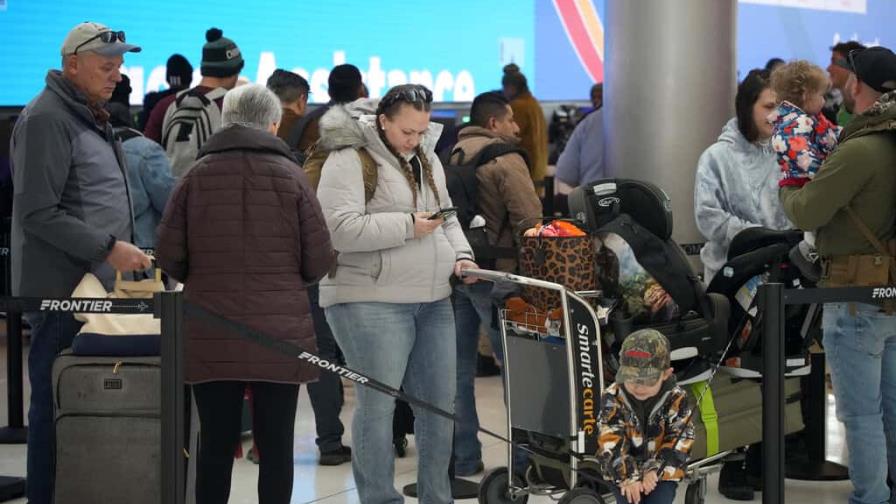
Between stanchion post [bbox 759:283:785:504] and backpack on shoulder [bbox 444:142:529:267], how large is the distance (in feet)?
4.62

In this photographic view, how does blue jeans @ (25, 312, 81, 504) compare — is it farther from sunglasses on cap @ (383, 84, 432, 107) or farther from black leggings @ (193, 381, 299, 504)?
sunglasses on cap @ (383, 84, 432, 107)

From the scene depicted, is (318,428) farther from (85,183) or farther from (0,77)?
(0,77)

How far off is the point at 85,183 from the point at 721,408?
2174 millimetres

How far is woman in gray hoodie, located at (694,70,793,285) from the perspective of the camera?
5336 millimetres

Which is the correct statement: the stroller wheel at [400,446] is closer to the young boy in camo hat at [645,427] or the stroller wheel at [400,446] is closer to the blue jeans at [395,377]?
the blue jeans at [395,377]

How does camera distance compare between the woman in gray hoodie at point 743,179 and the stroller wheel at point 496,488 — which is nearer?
the stroller wheel at point 496,488

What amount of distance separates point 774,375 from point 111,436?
209 cm

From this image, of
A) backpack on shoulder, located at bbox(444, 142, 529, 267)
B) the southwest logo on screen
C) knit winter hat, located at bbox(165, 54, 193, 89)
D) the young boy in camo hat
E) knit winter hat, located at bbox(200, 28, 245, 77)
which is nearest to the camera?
the young boy in camo hat

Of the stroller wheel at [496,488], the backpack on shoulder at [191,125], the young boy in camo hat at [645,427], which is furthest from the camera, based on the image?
the backpack on shoulder at [191,125]

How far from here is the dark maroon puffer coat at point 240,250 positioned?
3.75 m

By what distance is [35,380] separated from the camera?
4.42 m

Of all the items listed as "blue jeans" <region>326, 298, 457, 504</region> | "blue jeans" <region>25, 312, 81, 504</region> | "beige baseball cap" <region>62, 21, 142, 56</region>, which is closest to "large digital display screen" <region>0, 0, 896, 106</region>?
"beige baseball cap" <region>62, 21, 142, 56</region>

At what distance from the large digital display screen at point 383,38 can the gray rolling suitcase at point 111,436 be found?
5179mm

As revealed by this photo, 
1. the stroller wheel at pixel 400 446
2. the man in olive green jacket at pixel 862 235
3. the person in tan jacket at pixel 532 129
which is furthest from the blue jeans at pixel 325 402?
the person in tan jacket at pixel 532 129
